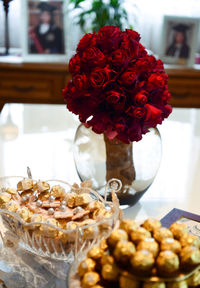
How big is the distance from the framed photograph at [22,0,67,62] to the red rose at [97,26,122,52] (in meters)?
2.09

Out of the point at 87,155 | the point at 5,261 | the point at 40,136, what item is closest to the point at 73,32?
the point at 40,136

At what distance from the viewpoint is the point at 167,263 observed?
0.45 meters

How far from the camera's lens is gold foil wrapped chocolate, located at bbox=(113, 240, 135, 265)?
456 millimetres

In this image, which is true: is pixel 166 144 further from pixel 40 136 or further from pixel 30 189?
pixel 30 189

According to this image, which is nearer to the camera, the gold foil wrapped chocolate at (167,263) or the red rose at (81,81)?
the gold foil wrapped chocolate at (167,263)

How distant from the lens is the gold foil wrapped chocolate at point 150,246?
0.46 m

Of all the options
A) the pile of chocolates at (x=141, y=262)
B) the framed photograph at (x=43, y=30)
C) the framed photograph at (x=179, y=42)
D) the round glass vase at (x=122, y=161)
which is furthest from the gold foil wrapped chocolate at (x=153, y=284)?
the framed photograph at (x=179, y=42)

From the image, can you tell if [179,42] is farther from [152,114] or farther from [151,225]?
[151,225]

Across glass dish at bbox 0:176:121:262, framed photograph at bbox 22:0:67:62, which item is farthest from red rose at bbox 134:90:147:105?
framed photograph at bbox 22:0:67:62

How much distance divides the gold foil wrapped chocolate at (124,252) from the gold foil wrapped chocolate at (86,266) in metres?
0.04

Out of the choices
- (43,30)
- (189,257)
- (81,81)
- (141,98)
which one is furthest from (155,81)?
(43,30)

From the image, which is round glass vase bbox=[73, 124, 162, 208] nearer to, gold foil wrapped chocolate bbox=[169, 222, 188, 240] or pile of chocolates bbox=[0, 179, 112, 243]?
pile of chocolates bbox=[0, 179, 112, 243]

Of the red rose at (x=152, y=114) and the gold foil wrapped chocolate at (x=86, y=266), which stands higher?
the red rose at (x=152, y=114)

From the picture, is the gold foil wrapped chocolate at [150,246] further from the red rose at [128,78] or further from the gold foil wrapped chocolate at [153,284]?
the red rose at [128,78]
